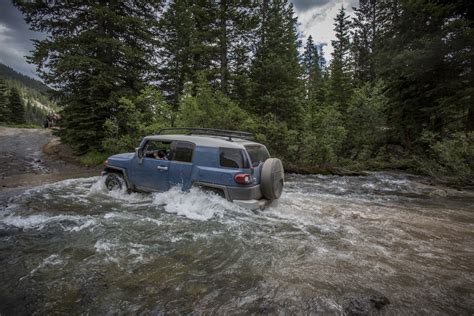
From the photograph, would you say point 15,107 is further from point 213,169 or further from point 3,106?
point 213,169

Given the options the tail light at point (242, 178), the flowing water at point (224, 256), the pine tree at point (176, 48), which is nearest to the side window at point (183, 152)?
the flowing water at point (224, 256)

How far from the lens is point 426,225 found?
547cm

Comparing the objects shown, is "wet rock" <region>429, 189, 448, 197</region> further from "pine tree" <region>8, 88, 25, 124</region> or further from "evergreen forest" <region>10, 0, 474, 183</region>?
"pine tree" <region>8, 88, 25, 124</region>

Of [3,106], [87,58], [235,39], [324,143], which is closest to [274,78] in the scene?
[235,39]

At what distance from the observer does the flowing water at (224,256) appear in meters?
2.84

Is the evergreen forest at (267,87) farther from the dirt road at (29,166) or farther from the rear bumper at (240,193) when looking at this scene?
the rear bumper at (240,193)

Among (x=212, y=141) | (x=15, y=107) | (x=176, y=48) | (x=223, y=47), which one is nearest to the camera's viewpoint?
(x=212, y=141)

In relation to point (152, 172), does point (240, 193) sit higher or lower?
lower

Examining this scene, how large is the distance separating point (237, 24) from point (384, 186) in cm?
1415

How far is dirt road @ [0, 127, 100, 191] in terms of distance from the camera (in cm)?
1020

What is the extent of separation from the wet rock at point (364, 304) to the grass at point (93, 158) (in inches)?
558

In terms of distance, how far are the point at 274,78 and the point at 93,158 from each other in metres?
13.1

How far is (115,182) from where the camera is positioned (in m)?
7.59

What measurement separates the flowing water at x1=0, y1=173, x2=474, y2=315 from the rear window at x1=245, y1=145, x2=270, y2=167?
1177 mm
